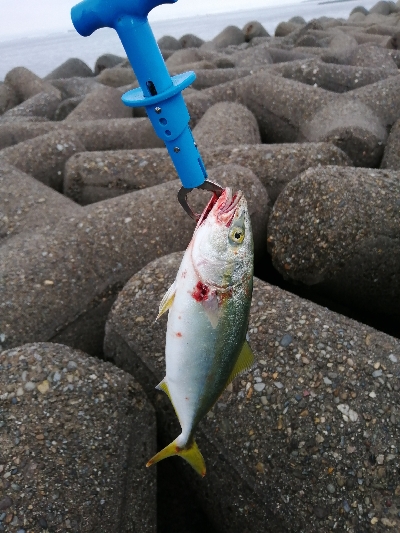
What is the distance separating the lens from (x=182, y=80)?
137 centimetres

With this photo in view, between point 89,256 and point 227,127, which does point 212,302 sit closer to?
point 89,256

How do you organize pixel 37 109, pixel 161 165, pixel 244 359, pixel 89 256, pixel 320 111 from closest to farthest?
pixel 244 359 → pixel 89 256 → pixel 161 165 → pixel 320 111 → pixel 37 109

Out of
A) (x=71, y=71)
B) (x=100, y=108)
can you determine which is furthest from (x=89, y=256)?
(x=71, y=71)

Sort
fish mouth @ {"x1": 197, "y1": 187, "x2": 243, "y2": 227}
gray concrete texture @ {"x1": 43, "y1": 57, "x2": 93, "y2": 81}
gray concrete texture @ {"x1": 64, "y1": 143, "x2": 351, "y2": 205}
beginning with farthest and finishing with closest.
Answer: gray concrete texture @ {"x1": 43, "y1": 57, "x2": 93, "y2": 81} → gray concrete texture @ {"x1": 64, "y1": 143, "x2": 351, "y2": 205} → fish mouth @ {"x1": 197, "y1": 187, "x2": 243, "y2": 227}

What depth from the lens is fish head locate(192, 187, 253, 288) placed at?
4.66 ft

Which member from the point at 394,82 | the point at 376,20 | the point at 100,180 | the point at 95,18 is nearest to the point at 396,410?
the point at 95,18

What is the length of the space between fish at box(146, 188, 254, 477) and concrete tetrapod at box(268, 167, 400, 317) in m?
1.46

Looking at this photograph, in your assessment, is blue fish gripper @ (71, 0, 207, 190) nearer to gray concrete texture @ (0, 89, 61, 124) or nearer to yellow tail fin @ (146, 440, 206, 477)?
yellow tail fin @ (146, 440, 206, 477)

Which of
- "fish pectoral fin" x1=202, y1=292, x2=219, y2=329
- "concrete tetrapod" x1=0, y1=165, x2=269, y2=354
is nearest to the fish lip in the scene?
"fish pectoral fin" x1=202, y1=292, x2=219, y2=329

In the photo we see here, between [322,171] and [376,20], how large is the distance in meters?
19.1

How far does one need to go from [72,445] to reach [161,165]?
269 cm

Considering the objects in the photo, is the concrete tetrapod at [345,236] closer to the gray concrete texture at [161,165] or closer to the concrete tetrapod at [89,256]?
the concrete tetrapod at [89,256]

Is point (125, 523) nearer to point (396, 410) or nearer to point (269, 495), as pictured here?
point (269, 495)

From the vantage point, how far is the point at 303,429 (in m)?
1.98
